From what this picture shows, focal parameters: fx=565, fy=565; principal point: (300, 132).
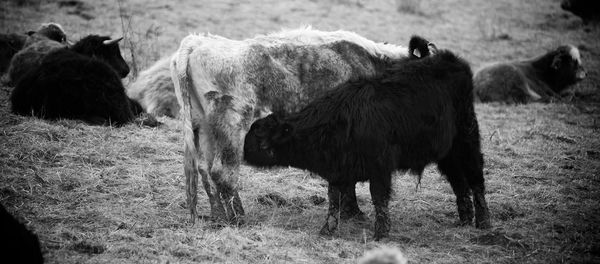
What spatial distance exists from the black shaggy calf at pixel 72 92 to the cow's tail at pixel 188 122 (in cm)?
312

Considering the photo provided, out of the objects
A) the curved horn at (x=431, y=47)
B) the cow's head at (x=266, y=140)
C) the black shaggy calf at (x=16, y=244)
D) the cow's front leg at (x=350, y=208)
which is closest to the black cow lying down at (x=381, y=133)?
the cow's head at (x=266, y=140)

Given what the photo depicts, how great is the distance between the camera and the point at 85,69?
839cm

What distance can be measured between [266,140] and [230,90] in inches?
24.0

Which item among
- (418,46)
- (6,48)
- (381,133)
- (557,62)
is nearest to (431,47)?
(418,46)

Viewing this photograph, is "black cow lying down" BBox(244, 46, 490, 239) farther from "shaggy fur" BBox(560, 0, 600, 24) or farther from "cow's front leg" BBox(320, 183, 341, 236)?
"shaggy fur" BBox(560, 0, 600, 24)

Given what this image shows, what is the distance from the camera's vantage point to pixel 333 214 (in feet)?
17.5

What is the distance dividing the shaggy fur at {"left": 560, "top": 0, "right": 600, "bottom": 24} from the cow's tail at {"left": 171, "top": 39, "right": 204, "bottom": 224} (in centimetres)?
1697

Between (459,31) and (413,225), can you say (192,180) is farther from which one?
(459,31)

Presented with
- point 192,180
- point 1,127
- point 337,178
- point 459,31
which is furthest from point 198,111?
point 459,31

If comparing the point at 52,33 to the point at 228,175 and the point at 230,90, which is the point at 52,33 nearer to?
the point at 230,90

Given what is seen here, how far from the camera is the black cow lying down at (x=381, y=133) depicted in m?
5.18

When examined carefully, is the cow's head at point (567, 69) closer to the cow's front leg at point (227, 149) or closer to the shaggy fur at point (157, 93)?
the shaggy fur at point (157, 93)

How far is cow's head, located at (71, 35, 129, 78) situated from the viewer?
1015 cm

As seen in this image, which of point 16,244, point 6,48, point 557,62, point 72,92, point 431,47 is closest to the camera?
point 16,244
